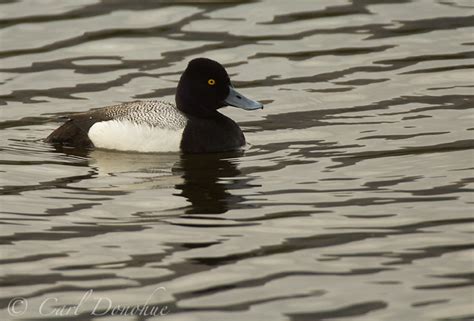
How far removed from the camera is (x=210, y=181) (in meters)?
11.0

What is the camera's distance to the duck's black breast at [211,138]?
12.1m

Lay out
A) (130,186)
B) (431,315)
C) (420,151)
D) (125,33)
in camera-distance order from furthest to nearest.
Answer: (125,33) < (420,151) < (130,186) < (431,315)

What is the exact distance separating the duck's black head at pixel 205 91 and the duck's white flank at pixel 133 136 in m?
0.46

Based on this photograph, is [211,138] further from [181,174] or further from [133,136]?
[181,174]

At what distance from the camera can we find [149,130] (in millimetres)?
12195

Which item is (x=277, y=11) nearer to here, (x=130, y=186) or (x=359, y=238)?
(x=130, y=186)

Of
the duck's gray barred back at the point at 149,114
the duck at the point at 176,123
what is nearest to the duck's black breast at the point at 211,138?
the duck at the point at 176,123

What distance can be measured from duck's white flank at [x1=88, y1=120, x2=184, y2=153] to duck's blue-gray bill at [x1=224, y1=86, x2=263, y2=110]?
622 mm

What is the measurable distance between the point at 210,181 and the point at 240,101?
5.66ft

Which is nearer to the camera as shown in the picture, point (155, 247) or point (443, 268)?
point (443, 268)

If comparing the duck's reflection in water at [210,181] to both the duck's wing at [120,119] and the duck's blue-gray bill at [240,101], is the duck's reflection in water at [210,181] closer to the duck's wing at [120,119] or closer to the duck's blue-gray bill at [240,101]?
the duck's wing at [120,119]

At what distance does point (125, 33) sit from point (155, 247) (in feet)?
23.5

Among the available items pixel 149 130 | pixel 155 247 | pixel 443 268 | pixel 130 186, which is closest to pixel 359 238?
pixel 443 268

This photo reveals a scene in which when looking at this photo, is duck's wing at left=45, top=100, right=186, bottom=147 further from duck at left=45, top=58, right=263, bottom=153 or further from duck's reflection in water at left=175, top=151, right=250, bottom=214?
duck's reflection in water at left=175, top=151, right=250, bottom=214
